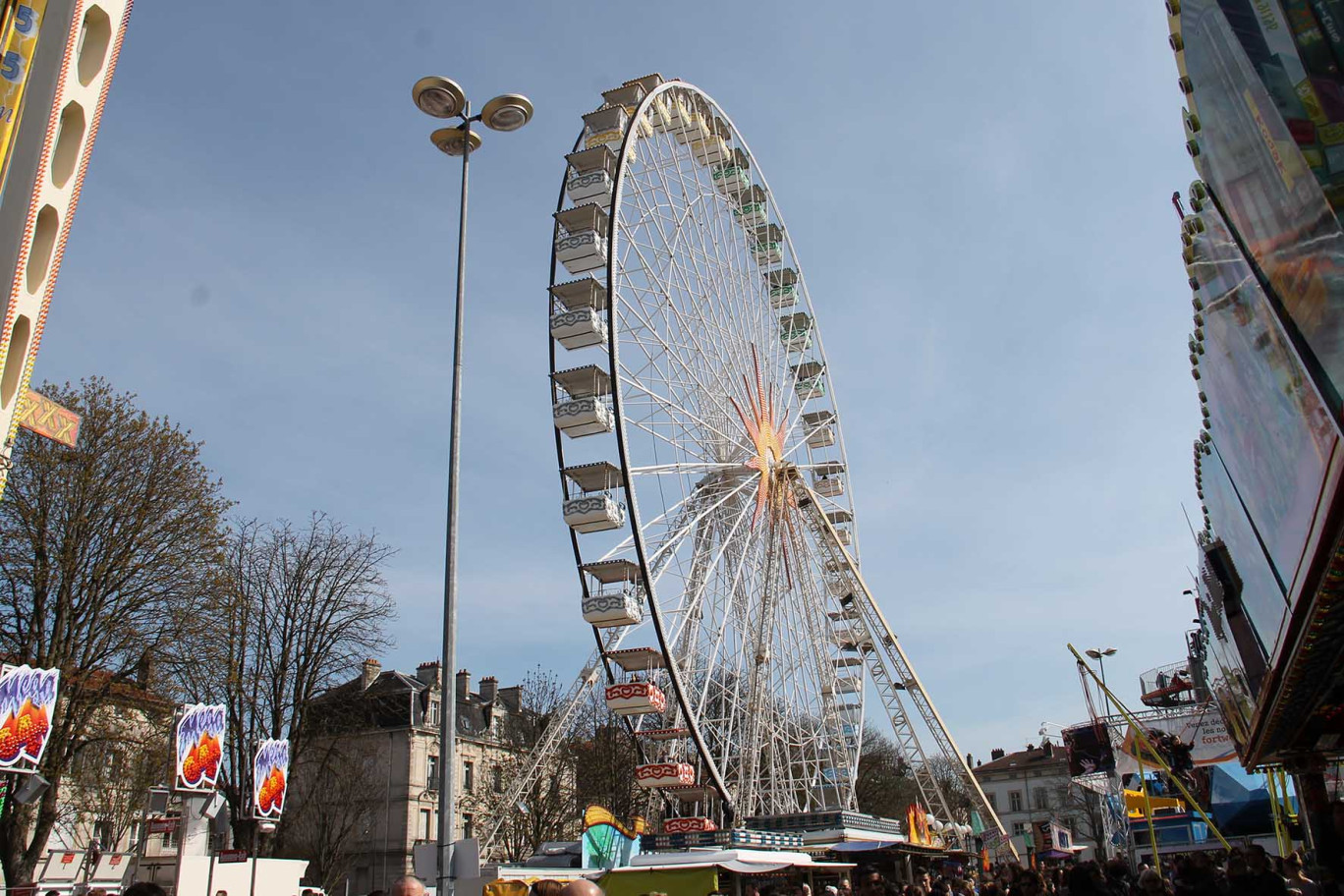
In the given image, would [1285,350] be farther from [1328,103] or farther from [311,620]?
[311,620]

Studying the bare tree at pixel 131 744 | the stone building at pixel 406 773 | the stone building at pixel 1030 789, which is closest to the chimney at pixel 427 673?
the stone building at pixel 406 773

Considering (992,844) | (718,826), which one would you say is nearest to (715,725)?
(718,826)

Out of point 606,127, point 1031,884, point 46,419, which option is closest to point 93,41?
point 46,419

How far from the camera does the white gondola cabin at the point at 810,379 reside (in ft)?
116

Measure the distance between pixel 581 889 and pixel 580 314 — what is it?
20423mm

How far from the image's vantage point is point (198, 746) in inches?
582

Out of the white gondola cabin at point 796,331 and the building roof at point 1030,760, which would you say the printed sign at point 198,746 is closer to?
the white gondola cabin at point 796,331

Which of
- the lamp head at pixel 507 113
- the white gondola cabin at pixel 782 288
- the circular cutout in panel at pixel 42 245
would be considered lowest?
the circular cutout in panel at pixel 42 245

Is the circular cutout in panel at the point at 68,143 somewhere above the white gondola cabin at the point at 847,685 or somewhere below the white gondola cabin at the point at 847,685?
above

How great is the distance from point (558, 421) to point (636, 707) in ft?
22.4

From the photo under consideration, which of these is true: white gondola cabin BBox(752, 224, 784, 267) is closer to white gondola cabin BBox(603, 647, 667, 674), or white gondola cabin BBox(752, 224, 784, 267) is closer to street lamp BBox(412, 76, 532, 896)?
white gondola cabin BBox(603, 647, 667, 674)

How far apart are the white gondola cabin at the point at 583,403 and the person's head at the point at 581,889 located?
1904 cm

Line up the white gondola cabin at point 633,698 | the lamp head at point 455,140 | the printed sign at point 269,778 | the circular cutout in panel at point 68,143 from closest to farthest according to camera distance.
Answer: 1. the circular cutout in panel at point 68,143
2. the lamp head at point 455,140
3. the printed sign at point 269,778
4. the white gondola cabin at point 633,698

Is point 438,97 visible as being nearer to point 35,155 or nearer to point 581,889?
point 35,155
